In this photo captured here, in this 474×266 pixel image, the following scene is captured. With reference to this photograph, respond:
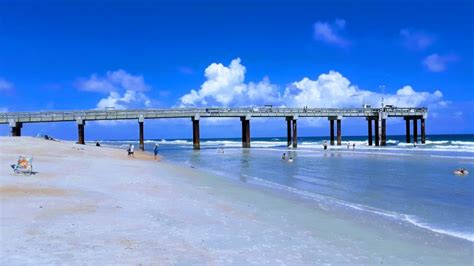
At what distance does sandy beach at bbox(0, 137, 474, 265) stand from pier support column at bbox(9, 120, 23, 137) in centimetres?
3731

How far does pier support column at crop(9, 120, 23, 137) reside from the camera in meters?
48.1

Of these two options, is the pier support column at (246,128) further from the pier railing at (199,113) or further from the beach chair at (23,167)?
the beach chair at (23,167)

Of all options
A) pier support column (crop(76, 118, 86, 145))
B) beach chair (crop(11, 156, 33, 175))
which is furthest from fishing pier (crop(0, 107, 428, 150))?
beach chair (crop(11, 156, 33, 175))

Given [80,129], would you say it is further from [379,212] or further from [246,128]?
[379,212]

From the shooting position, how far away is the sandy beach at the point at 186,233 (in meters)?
7.26

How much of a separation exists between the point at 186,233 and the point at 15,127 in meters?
45.8

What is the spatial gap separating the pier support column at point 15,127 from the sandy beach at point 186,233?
3731 centimetres

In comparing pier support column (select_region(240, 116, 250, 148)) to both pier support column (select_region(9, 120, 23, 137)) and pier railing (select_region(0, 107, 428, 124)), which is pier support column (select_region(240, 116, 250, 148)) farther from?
pier support column (select_region(9, 120, 23, 137))

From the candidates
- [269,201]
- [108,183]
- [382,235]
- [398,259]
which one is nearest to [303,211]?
[269,201]

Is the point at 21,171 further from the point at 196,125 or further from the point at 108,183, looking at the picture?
the point at 196,125

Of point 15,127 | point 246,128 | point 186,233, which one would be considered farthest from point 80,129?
point 186,233

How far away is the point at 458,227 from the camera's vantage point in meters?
11.3

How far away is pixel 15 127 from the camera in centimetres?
4853

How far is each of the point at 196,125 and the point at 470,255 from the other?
167ft
